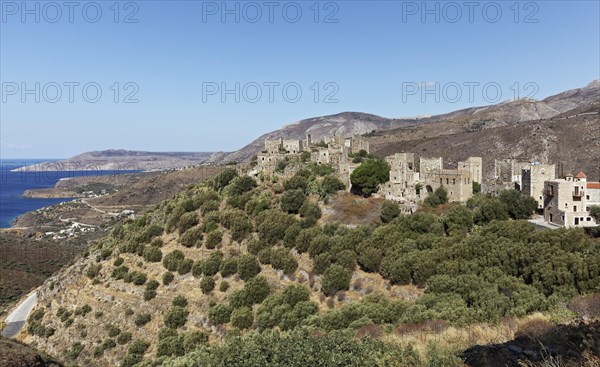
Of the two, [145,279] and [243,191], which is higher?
[243,191]

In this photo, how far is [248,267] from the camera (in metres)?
32.6

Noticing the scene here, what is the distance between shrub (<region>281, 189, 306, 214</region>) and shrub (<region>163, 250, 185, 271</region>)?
32.8ft

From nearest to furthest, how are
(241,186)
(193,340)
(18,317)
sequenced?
1. (193,340)
2. (18,317)
3. (241,186)

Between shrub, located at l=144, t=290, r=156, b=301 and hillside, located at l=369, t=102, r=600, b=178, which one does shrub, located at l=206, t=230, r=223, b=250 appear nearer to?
shrub, located at l=144, t=290, r=156, b=301

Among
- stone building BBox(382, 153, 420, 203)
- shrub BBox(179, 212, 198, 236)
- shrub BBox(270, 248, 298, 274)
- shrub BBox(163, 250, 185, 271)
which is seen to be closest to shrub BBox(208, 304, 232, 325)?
shrub BBox(270, 248, 298, 274)

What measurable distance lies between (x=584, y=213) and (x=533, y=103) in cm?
16274

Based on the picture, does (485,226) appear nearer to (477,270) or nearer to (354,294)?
(477,270)

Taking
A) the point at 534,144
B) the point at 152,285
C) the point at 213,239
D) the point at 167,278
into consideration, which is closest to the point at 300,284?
the point at 213,239

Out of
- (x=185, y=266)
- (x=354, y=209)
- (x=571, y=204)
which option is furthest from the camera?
(x=354, y=209)

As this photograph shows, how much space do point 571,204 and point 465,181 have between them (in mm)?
8238

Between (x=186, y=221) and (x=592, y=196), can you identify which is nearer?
(x=592, y=196)

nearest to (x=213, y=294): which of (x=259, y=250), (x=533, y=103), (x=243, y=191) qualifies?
(x=259, y=250)

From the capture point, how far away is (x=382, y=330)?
17.5 metres

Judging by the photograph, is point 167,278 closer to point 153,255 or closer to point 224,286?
point 153,255
